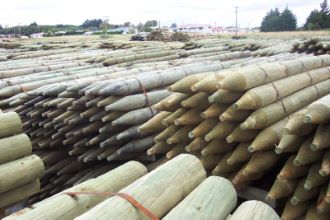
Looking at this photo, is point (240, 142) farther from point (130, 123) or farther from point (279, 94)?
point (130, 123)

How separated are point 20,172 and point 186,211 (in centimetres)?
318

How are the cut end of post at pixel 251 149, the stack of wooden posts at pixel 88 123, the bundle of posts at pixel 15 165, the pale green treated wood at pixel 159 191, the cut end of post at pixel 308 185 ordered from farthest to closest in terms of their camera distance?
the stack of wooden posts at pixel 88 123
the bundle of posts at pixel 15 165
the cut end of post at pixel 251 149
the cut end of post at pixel 308 185
the pale green treated wood at pixel 159 191

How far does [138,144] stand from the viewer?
691 cm

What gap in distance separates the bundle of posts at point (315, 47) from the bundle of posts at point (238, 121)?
9131 millimetres

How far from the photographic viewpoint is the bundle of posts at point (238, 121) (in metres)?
5.08

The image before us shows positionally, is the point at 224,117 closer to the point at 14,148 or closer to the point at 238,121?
the point at 238,121

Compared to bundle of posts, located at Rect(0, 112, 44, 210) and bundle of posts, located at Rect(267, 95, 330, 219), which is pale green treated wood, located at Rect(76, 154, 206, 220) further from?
bundle of posts, located at Rect(0, 112, 44, 210)

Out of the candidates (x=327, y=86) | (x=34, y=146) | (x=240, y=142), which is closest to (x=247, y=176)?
(x=240, y=142)

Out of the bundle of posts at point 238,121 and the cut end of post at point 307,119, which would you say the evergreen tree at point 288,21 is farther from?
the cut end of post at point 307,119

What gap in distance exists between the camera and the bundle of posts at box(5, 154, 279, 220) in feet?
10.9

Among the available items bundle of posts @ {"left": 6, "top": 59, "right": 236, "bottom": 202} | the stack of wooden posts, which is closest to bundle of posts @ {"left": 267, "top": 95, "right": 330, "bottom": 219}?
the stack of wooden posts

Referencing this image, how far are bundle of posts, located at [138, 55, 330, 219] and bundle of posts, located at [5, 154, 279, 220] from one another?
1.10 meters

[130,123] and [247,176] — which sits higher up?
[130,123]

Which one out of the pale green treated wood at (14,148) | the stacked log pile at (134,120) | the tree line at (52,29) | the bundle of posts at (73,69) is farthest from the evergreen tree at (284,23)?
the pale green treated wood at (14,148)
